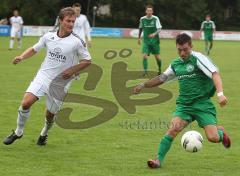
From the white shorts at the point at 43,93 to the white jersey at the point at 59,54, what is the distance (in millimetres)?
74

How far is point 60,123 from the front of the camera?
10.8 m

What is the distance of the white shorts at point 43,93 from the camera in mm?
8414

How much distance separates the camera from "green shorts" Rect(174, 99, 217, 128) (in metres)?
7.45

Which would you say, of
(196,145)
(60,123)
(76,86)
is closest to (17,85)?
(76,86)

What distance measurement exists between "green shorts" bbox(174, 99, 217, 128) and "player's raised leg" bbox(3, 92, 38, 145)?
2108mm

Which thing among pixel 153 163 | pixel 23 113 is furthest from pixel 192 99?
pixel 23 113

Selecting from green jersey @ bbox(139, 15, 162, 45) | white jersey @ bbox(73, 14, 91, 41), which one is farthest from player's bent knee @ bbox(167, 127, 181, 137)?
green jersey @ bbox(139, 15, 162, 45)

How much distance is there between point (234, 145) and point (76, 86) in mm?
8007

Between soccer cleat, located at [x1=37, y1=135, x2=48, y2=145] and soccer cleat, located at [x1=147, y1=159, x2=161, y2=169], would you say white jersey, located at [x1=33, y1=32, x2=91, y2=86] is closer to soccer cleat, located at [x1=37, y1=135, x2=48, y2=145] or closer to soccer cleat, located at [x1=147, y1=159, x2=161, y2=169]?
soccer cleat, located at [x1=37, y1=135, x2=48, y2=145]

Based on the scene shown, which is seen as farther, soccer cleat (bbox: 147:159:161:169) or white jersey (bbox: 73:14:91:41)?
white jersey (bbox: 73:14:91:41)

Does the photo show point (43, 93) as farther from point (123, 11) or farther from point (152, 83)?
point (123, 11)

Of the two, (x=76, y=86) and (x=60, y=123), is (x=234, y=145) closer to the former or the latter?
(x=60, y=123)

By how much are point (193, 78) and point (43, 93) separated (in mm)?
2222

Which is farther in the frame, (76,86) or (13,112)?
(76,86)
